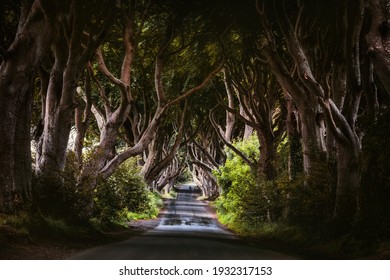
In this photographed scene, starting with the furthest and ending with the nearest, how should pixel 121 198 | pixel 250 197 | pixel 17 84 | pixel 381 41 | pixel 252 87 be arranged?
1. pixel 121 198
2. pixel 252 87
3. pixel 250 197
4. pixel 17 84
5. pixel 381 41

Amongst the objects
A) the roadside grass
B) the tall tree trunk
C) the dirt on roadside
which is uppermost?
the tall tree trunk

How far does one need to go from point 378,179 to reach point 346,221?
7.44ft

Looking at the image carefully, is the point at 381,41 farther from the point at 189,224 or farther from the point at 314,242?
the point at 189,224

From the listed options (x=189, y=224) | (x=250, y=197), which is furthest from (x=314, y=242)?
(x=189, y=224)

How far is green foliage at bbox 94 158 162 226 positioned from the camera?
737 inches

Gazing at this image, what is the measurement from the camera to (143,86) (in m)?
24.9

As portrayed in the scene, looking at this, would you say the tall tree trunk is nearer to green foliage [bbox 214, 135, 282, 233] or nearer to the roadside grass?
the roadside grass

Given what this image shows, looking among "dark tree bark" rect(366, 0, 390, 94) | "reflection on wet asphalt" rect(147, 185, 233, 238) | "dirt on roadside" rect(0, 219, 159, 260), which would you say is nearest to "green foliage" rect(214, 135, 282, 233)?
"reflection on wet asphalt" rect(147, 185, 233, 238)

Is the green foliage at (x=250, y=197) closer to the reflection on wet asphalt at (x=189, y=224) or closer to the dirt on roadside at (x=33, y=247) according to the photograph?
the reflection on wet asphalt at (x=189, y=224)

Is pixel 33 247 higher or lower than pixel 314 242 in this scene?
higher

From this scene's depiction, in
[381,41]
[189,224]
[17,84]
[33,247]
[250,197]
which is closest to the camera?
[381,41]

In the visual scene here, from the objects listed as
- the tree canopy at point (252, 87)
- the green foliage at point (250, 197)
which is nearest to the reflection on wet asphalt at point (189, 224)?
the green foliage at point (250, 197)

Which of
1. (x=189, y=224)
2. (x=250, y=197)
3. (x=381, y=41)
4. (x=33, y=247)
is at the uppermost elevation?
(x=381, y=41)

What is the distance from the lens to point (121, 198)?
67.2ft
